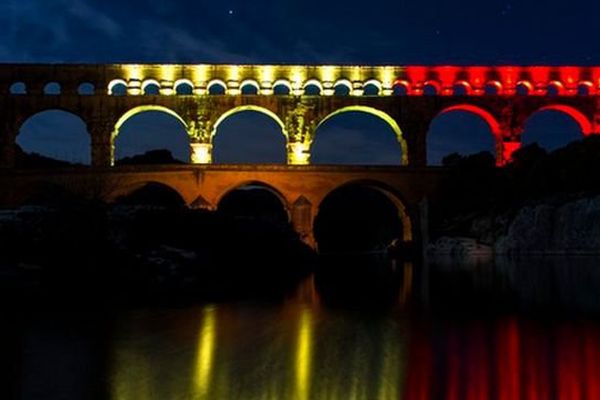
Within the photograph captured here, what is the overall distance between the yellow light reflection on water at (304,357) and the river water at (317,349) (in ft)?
0.07

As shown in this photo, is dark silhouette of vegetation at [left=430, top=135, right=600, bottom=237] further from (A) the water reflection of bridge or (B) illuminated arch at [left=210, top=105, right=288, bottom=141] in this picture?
(B) illuminated arch at [left=210, top=105, right=288, bottom=141]

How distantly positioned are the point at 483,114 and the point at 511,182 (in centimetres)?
1057

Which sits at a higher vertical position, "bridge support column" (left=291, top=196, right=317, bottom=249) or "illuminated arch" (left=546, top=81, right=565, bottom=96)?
"illuminated arch" (left=546, top=81, right=565, bottom=96)

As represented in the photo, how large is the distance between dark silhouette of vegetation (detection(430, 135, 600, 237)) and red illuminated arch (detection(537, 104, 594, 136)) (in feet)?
21.9

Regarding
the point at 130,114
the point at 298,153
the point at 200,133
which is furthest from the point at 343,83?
the point at 130,114

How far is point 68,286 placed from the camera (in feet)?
66.0

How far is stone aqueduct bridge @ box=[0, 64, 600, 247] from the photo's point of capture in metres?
54.2

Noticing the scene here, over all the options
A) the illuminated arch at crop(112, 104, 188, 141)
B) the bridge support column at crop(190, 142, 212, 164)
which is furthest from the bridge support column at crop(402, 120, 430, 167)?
the illuminated arch at crop(112, 104, 188, 141)

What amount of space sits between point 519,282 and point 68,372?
17.5 m

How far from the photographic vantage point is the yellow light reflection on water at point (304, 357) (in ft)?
26.9

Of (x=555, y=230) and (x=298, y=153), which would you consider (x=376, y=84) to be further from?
(x=555, y=230)

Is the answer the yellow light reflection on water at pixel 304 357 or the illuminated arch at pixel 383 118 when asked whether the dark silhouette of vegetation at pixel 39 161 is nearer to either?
the illuminated arch at pixel 383 118

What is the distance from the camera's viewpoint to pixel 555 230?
41844 mm

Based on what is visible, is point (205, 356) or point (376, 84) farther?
point (376, 84)
